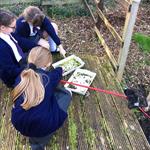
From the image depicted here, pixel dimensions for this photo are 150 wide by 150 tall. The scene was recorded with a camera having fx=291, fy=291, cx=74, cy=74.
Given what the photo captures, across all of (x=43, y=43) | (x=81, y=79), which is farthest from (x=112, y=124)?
(x=43, y=43)

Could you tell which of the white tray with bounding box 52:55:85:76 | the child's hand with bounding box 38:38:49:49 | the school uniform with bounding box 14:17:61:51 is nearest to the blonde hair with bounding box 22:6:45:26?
the school uniform with bounding box 14:17:61:51

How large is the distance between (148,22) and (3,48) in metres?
3.95

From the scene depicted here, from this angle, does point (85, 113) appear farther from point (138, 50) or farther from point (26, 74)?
point (138, 50)

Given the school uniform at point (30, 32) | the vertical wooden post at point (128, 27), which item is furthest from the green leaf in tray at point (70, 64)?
the vertical wooden post at point (128, 27)

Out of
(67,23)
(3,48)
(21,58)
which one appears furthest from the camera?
→ (67,23)

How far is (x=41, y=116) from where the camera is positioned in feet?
8.26

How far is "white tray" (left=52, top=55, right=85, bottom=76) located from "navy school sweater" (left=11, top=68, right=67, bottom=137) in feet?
4.02

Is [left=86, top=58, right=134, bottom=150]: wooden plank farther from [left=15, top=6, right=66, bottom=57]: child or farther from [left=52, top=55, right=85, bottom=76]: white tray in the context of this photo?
[left=15, top=6, right=66, bottom=57]: child

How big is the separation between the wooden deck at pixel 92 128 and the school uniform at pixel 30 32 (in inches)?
25.9

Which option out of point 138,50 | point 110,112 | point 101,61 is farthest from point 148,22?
point 110,112

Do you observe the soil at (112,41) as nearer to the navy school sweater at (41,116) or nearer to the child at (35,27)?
the child at (35,27)

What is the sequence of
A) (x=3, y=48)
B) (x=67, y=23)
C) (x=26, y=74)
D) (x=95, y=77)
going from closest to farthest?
(x=26, y=74), (x=3, y=48), (x=95, y=77), (x=67, y=23)

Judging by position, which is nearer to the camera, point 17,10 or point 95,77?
point 95,77

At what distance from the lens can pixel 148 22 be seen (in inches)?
243
